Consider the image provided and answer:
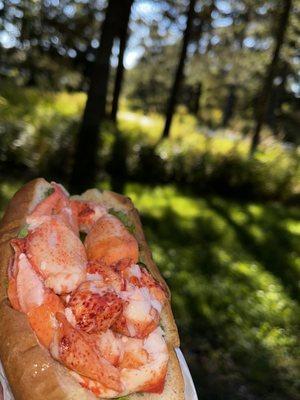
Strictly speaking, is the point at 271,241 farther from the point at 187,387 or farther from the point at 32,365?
the point at 32,365

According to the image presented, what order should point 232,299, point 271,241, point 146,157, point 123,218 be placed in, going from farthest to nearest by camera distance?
point 146,157, point 271,241, point 232,299, point 123,218

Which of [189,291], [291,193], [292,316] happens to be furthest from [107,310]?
[291,193]

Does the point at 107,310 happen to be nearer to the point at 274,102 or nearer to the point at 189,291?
the point at 189,291

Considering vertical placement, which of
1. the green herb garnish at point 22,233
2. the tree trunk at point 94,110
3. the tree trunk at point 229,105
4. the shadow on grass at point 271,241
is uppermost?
the green herb garnish at point 22,233

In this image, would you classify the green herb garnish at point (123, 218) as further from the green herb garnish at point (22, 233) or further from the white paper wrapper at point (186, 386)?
the white paper wrapper at point (186, 386)

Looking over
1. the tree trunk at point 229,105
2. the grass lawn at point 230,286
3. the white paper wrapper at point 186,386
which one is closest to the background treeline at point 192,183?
the grass lawn at point 230,286

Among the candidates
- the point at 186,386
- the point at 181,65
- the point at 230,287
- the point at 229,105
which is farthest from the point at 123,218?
the point at 229,105
